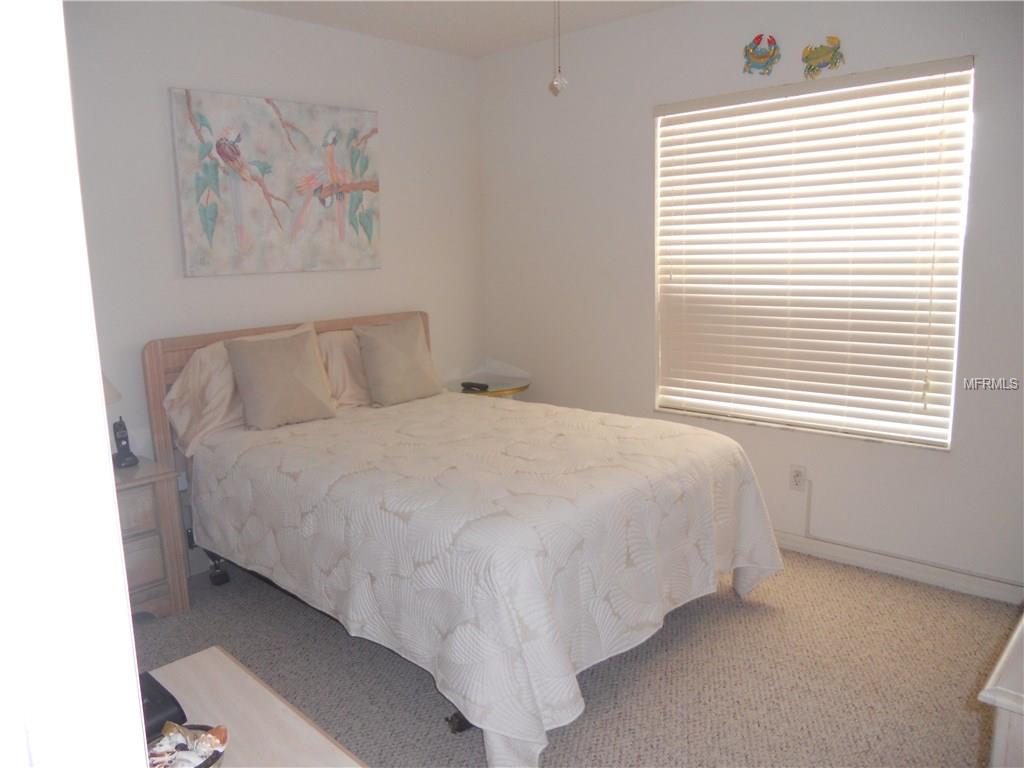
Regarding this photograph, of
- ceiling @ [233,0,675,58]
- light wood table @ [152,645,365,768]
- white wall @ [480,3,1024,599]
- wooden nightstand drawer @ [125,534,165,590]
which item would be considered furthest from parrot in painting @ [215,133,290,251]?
light wood table @ [152,645,365,768]

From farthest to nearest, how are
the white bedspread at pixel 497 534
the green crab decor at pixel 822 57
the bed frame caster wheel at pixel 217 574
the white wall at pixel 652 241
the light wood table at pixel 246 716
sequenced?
the bed frame caster wheel at pixel 217 574 → the green crab decor at pixel 822 57 → the white wall at pixel 652 241 → the white bedspread at pixel 497 534 → the light wood table at pixel 246 716

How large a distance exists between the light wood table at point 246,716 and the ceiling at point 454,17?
3012mm

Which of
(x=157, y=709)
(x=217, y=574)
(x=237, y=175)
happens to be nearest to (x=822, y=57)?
(x=237, y=175)

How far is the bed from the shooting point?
6.72ft

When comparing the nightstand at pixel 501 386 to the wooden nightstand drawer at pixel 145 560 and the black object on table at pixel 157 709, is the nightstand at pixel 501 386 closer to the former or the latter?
the wooden nightstand drawer at pixel 145 560

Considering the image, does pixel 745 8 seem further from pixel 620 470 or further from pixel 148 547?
pixel 148 547

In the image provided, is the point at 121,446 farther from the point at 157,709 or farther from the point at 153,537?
the point at 157,709

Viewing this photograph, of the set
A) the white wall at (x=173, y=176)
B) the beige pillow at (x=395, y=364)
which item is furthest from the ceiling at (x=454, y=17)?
the beige pillow at (x=395, y=364)

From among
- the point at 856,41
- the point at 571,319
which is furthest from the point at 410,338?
the point at 856,41

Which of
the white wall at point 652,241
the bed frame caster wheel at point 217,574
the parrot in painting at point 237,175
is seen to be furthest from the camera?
the parrot in painting at point 237,175

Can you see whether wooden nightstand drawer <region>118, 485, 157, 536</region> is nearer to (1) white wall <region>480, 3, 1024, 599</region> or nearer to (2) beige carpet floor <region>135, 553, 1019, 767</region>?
(2) beige carpet floor <region>135, 553, 1019, 767</region>

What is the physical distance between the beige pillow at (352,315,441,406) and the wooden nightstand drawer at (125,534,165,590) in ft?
3.99

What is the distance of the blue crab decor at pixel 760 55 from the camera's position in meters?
3.39

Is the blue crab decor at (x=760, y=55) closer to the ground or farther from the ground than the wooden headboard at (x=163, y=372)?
farther from the ground
